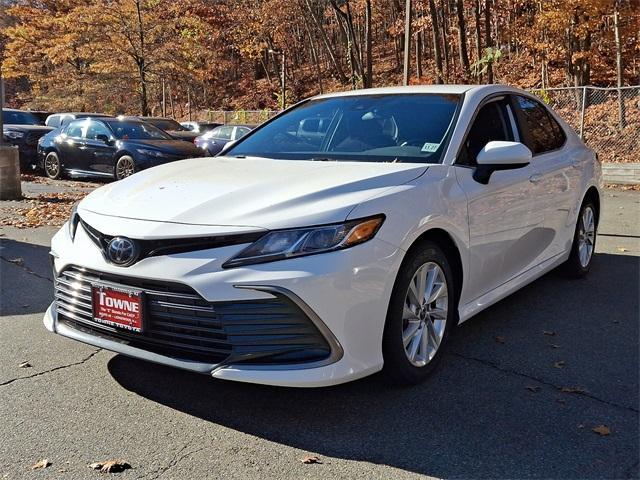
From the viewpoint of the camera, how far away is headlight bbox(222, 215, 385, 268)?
9.18ft

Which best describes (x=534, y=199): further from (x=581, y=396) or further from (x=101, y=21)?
(x=101, y=21)

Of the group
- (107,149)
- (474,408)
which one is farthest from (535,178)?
(107,149)

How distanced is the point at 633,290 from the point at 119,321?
14.2ft

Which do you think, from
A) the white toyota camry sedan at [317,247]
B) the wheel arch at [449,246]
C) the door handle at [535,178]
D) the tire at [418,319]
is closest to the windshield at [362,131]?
the white toyota camry sedan at [317,247]

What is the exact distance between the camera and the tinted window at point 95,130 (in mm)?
14519

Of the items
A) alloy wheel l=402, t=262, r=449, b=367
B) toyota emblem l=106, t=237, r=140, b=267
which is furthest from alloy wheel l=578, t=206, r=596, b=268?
toyota emblem l=106, t=237, r=140, b=267

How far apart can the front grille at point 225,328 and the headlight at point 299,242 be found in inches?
7.3

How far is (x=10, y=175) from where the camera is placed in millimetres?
11008

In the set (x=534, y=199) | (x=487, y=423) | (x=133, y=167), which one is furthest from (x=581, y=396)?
(x=133, y=167)

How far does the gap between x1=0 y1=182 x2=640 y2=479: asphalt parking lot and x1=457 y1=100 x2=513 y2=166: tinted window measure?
1219 mm

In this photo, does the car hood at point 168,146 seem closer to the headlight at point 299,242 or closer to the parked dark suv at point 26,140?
the parked dark suv at point 26,140

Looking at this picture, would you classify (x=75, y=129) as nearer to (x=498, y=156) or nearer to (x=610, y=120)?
(x=610, y=120)

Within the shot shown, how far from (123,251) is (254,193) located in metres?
0.68

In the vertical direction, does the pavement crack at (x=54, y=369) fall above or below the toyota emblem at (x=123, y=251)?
below
